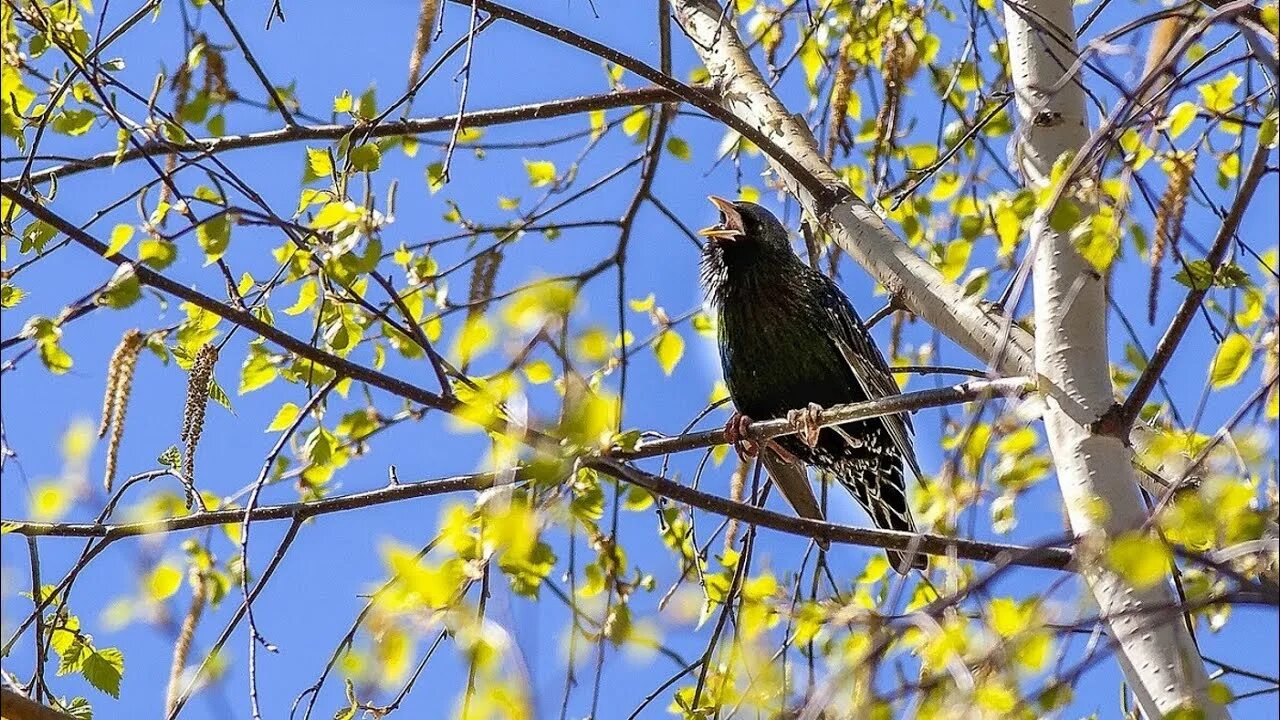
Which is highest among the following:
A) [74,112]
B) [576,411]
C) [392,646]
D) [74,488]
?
[74,112]

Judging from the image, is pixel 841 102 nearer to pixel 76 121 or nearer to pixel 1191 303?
pixel 1191 303

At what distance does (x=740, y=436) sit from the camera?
3412 millimetres

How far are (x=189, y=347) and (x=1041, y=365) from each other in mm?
1813

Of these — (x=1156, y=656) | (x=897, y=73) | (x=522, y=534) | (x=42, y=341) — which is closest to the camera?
(x=522, y=534)

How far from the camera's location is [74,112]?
111 inches

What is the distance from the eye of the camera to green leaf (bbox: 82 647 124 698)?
9.04 feet

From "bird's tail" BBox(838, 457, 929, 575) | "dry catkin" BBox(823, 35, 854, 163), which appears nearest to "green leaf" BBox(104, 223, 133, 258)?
"dry catkin" BBox(823, 35, 854, 163)

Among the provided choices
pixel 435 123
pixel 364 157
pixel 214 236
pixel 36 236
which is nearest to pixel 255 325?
pixel 214 236

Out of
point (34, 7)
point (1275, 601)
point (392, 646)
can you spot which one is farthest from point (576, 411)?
point (34, 7)

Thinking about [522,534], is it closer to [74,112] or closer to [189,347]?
[189,347]

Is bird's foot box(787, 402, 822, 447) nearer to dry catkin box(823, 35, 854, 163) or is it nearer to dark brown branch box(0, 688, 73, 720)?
dry catkin box(823, 35, 854, 163)

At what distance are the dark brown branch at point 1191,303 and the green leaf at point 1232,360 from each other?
0.11 m

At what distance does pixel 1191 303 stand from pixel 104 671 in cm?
222

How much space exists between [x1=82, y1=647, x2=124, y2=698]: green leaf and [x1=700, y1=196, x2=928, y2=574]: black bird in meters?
2.25
